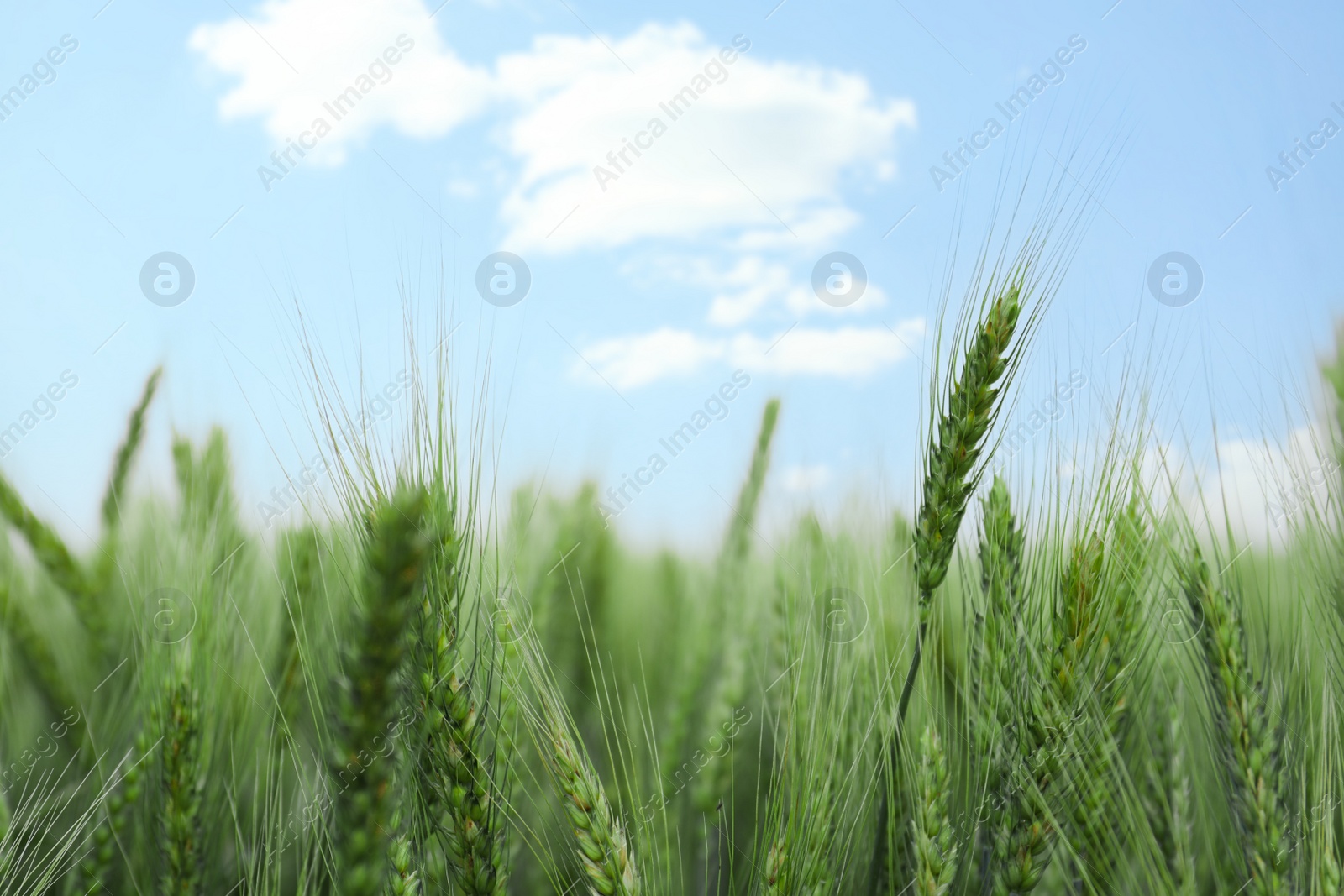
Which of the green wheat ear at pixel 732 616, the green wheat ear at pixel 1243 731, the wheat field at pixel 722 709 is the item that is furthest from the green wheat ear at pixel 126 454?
the green wheat ear at pixel 1243 731

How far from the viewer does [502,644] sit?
1279 millimetres

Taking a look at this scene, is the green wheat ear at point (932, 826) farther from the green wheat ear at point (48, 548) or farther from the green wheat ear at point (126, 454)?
the green wheat ear at point (126, 454)

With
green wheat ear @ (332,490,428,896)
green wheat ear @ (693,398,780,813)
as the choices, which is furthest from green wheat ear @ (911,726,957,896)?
green wheat ear @ (332,490,428,896)

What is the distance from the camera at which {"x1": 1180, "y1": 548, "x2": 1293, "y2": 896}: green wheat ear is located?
124 cm

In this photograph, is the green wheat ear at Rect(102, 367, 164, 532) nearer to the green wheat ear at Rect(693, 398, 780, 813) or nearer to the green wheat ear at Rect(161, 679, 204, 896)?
the green wheat ear at Rect(161, 679, 204, 896)

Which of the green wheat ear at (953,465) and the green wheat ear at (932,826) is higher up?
the green wheat ear at (953,465)

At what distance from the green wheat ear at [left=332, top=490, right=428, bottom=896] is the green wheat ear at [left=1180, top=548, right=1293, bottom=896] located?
3.87 ft

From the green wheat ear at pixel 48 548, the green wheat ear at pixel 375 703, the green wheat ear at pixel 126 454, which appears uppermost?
the green wheat ear at pixel 375 703

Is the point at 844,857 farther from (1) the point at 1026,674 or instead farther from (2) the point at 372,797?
(2) the point at 372,797

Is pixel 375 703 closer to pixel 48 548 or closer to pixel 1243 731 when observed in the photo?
pixel 1243 731

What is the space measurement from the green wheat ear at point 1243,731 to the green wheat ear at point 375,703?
118cm

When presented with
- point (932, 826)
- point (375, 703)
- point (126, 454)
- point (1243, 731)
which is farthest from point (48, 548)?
point (1243, 731)

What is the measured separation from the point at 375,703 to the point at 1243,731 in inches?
51.2

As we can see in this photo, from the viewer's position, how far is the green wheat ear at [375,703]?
30.2 inches
